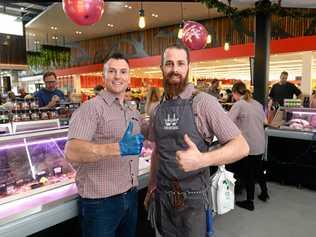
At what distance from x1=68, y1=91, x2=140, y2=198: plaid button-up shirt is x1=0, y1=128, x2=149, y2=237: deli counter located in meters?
0.29

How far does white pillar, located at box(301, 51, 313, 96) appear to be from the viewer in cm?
942

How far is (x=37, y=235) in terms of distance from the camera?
1918mm

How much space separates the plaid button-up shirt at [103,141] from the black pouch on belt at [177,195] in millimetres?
287

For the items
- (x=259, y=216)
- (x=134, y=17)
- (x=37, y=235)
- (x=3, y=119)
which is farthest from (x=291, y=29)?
(x=37, y=235)

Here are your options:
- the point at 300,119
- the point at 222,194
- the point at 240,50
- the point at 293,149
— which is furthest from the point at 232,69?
the point at 222,194

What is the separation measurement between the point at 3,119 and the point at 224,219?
272cm

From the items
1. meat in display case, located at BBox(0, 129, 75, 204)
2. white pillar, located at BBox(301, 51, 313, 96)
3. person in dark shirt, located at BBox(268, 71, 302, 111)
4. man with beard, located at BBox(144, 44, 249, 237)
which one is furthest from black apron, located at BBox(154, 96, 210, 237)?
white pillar, located at BBox(301, 51, 313, 96)

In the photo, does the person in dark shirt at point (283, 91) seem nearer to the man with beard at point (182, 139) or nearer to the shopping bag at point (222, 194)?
the shopping bag at point (222, 194)

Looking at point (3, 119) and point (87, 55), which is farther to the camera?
point (87, 55)

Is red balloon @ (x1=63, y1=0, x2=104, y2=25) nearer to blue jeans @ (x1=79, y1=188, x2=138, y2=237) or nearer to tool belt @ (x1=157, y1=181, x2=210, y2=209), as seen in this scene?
blue jeans @ (x1=79, y1=188, x2=138, y2=237)

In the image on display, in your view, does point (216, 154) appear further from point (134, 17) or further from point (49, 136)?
point (134, 17)

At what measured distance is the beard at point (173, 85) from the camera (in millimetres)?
1559

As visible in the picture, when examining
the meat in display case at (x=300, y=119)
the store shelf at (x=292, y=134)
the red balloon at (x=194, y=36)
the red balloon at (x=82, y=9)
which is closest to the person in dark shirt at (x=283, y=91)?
the meat in display case at (x=300, y=119)

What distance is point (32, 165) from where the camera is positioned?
2268 millimetres
